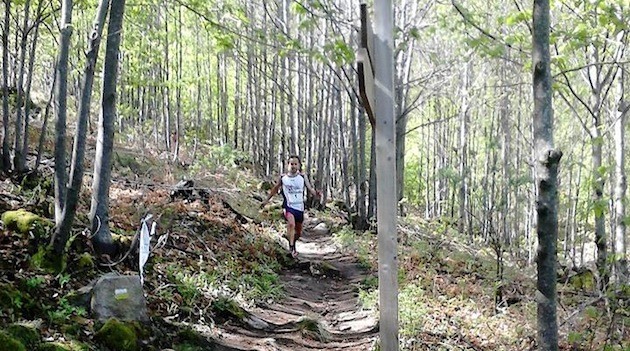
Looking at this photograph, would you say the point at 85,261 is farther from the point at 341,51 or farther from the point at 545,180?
the point at 545,180

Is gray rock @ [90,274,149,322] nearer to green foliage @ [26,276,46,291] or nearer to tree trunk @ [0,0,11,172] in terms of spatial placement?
green foliage @ [26,276,46,291]

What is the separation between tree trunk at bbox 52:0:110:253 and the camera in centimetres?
524

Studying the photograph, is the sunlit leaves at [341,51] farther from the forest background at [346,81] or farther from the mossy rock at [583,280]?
the mossy rock at [583,280]

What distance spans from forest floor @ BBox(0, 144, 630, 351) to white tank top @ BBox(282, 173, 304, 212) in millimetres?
996

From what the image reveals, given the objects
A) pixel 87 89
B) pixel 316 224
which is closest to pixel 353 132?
pixel 316 224

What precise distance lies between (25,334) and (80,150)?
2.00m

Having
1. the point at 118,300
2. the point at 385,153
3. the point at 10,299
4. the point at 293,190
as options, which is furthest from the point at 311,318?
the point at 385,153

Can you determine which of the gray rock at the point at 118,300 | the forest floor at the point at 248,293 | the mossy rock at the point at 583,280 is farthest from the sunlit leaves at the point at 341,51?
the mossy rock at the point at 583,280

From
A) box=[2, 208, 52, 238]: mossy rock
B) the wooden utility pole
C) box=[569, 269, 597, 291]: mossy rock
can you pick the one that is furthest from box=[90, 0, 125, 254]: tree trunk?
box=[569, 269, 597, 291]: mossy rock

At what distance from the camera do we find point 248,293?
758 cm

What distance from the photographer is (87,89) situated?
541 centimetres

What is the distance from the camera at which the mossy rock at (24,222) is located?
544cm

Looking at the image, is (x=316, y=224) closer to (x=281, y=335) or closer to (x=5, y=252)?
(x=281, y=335)

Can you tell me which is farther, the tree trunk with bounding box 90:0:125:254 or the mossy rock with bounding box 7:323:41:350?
the tree trunk with bounding box 90:0:125:254
